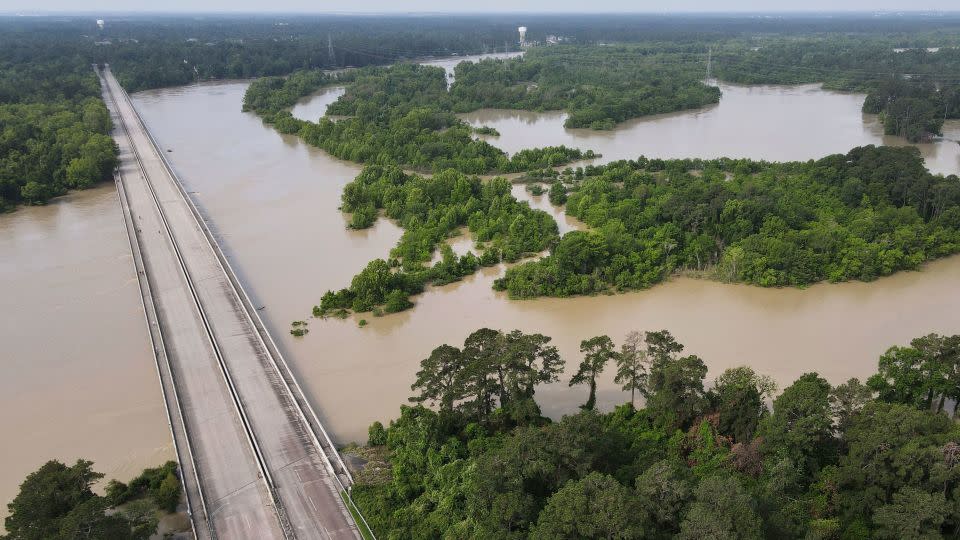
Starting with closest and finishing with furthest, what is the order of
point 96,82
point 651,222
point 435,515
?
point 435,515 < point 651,222 < point 96,82

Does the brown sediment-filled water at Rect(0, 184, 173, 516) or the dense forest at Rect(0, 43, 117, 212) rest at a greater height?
the dense forest at Rect(0, 43, 117, 212)

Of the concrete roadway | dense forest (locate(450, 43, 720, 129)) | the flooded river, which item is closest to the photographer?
the concrete roadway

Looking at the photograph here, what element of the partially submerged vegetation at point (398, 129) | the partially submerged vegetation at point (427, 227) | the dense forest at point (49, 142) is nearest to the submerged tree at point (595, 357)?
the partially submerged vegetation at point (427, 227)

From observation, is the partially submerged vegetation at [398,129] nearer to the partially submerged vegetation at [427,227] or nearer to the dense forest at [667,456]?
the partially submerged vegetation at [427,227]

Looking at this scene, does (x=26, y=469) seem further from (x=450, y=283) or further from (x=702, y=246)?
(x=702, y=246)

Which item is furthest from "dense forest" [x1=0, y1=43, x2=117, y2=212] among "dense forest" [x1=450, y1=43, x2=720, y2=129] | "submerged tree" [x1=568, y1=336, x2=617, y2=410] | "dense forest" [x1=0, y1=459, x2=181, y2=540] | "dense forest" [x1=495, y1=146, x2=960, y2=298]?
"submerged tree" [x1=568, y1=336, x2=617, y2=410]

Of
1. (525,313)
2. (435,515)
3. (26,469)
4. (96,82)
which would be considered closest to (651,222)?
(525,313)

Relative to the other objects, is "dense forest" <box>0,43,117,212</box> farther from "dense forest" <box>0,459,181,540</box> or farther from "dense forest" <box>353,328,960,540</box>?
"dense forest" <box>353,328,960,540</box>
